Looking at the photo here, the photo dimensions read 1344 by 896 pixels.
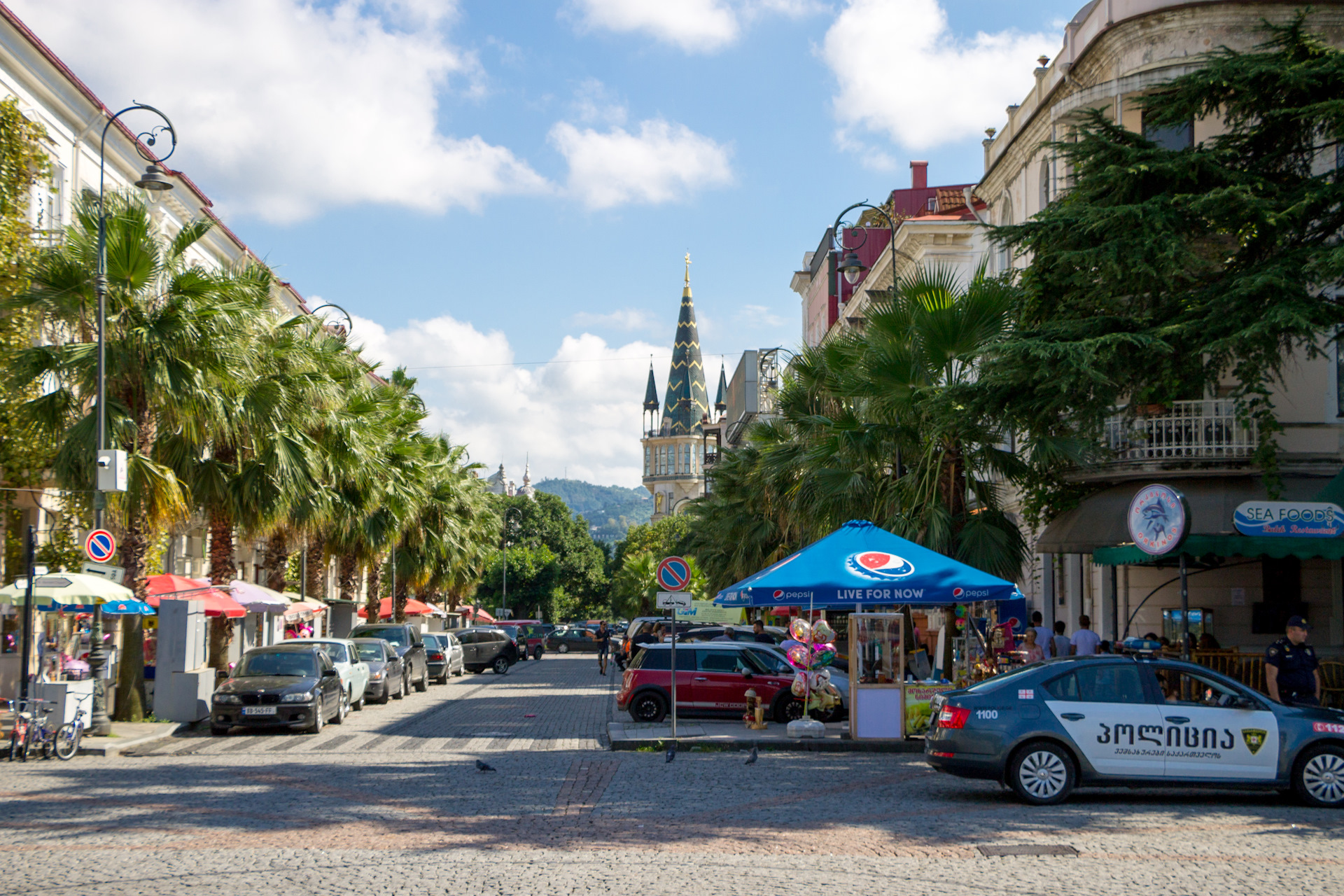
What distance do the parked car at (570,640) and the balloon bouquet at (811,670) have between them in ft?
171

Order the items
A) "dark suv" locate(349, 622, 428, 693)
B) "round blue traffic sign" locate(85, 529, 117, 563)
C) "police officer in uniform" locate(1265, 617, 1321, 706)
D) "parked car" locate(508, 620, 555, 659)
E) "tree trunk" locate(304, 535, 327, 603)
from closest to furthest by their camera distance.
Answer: "police officer in uniform" locate(1265, 617, 1321, 706)
"round blue traffic sign" locate(85, 529, 117, 563)
"dark suv" locate(349, 622, 428, 693)
"tree trunk" locate(304, 535, 327, 603)
"parked car" locate(508, 620, 555, 659)

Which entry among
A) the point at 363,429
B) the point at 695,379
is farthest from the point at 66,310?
the point at 695,379

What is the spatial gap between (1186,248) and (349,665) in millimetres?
17230

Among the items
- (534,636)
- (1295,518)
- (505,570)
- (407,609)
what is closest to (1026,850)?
(1295,518)

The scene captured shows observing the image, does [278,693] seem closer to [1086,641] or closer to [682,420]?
[1086,641]

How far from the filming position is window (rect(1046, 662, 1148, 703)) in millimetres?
11969

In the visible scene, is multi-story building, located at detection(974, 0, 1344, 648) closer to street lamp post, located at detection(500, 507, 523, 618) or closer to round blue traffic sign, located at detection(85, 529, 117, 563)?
round blue traffic sign, located at detection(85, 529, 117, 563)

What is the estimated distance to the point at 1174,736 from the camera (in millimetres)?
11875

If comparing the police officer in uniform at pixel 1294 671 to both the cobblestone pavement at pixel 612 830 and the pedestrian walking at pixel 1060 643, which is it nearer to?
the cobblestone pavement at pixel 612 830

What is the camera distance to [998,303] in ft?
63.7

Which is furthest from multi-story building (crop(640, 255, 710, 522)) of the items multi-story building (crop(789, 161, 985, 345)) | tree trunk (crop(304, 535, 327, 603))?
tree trunk (crop(304, 535, 327, 603))

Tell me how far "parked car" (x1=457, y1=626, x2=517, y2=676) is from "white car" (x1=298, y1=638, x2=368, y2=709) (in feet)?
59.0

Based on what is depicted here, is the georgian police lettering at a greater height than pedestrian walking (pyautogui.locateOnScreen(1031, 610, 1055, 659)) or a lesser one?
lesser

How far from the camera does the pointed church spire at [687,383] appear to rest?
18575 cm
